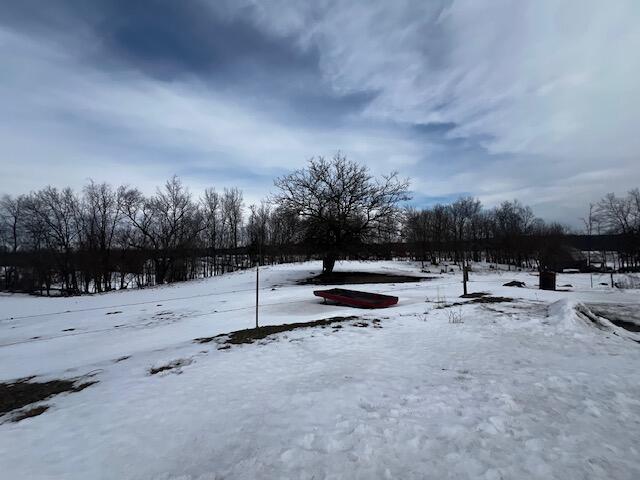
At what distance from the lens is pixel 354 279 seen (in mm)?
24406

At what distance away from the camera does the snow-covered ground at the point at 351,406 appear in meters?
2.84

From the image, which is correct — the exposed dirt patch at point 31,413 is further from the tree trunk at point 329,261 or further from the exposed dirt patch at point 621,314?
the tree trunk at point 329,261

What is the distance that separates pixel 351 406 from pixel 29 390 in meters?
5.57

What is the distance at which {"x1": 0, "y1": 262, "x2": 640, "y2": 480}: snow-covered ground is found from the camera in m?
2.84

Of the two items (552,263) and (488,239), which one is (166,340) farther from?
(488,239)

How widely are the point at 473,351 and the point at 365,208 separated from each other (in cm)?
2024

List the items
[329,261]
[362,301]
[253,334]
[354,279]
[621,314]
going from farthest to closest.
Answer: [329,261] → [354,279] → [362,301] → [621,314] → [253,334]

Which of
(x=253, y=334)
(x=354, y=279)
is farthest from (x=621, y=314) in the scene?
(x=354, y=279)

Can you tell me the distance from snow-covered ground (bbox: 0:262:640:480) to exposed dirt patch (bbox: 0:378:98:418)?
0.30 metres

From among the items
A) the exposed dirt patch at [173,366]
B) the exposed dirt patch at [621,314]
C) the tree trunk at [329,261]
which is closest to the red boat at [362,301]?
the exposed dirt patch at [621,314]

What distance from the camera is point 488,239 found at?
64062 mm

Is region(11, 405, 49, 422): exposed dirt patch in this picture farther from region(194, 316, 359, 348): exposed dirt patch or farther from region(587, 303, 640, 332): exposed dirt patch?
region(587, 303, 640, 332): exposed dirt patch

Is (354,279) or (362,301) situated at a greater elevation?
(362,301)

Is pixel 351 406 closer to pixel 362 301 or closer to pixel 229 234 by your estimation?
pixel 362 301
